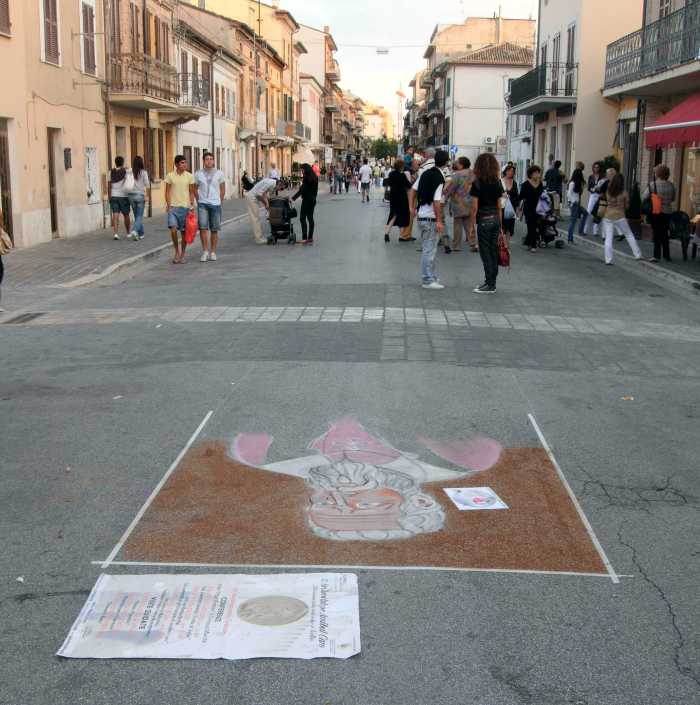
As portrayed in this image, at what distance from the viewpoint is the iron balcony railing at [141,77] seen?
24750 millimetres

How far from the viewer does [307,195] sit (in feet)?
62.0

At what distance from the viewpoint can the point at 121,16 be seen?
26234 mm

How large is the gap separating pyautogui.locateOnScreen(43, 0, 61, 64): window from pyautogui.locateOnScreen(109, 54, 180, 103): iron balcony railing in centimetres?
387

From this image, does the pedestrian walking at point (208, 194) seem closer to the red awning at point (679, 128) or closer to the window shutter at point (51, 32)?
the window shutter at point (51, 32)

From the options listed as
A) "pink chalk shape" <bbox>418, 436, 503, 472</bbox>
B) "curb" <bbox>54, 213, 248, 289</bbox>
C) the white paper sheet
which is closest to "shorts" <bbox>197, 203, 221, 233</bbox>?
"curb" <bbox>54, 213, 248, 289</bbox>

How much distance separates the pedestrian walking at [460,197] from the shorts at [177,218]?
496cm

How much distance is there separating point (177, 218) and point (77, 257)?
240 centimetres

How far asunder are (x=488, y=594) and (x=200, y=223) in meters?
13.2

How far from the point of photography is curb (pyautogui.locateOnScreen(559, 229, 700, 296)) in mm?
13531

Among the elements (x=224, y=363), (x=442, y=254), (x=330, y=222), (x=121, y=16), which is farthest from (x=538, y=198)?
(x=121, y=16)

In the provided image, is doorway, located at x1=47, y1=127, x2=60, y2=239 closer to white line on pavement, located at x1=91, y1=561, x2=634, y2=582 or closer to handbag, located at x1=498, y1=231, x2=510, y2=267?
handbag, located at x1=498, y1=231, x2=510, y2=267

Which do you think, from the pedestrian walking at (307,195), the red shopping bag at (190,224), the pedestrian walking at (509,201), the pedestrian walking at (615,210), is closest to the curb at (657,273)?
the pedestrian walking at (615,210)

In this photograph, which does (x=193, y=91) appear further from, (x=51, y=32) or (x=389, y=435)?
(x=389, y=435)

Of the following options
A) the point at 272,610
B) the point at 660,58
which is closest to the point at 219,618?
the point at 272,610
